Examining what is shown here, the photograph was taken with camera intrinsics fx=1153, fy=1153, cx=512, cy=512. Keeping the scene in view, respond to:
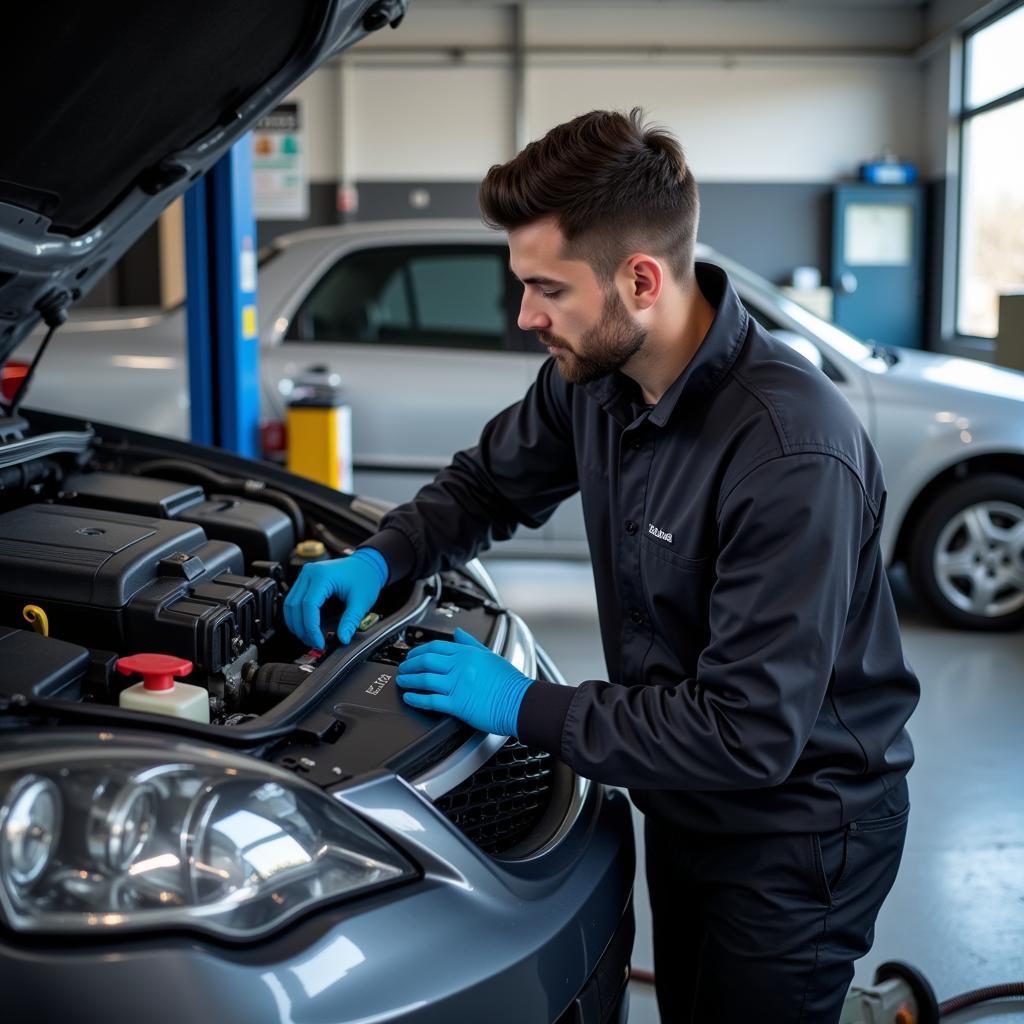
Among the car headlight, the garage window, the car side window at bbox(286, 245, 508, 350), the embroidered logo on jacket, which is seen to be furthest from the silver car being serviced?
the garage window

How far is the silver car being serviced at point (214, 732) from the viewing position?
3.26 feet

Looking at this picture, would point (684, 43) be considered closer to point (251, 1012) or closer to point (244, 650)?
point (244, 650)

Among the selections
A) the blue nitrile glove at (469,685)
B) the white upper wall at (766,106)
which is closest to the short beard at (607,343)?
the blue nitrile glove at (469,685)

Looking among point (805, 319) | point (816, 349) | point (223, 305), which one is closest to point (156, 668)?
point (223, 305)

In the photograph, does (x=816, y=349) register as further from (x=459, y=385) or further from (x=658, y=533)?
(x=658, y=533)

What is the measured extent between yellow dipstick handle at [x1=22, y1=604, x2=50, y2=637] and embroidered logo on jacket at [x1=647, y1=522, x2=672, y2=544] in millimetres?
790

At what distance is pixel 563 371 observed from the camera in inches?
59.6

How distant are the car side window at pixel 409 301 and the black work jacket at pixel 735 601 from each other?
2.64 m

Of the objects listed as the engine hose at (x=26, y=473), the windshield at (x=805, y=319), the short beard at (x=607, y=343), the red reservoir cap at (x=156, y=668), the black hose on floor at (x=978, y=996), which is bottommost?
the black hose on floor at (x=978, y=996)

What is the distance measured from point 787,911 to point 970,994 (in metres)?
0.79

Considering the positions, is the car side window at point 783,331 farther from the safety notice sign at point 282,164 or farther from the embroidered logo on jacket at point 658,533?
the safety notice sign at point 282,164

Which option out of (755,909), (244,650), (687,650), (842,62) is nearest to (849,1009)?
(755,909)

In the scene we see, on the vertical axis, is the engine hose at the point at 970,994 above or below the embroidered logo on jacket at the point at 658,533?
below

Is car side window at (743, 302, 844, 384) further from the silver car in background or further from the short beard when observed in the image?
the short beard
